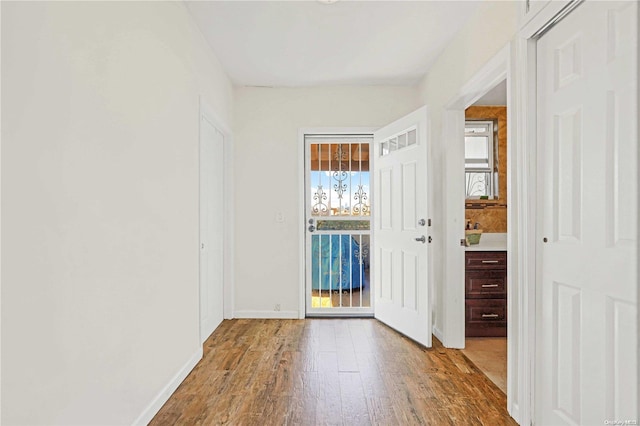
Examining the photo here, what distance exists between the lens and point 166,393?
2484 millimetres

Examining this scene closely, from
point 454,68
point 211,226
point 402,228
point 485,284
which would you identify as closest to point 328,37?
point 454,68

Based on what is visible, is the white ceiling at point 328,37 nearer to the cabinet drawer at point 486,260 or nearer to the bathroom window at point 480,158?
the bathroom window at point 480,158

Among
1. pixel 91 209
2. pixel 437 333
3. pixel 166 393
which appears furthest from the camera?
pixel 437 333

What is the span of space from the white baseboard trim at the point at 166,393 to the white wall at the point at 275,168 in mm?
1453

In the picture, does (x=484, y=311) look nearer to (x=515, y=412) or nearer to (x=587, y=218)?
(x=515, y=412)

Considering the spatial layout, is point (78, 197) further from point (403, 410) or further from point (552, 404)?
point (552, 404)

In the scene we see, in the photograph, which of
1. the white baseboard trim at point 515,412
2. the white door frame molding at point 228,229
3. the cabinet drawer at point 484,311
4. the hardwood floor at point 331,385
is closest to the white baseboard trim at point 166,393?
the hardwood floor at point 331,385

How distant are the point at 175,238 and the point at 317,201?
7.48 feet

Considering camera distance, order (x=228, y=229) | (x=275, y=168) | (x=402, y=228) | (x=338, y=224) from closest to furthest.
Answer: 1. (x=402, y=228)
2. (x=228, y=229)
3. (x=275, y=168)
4. (x=338, y=224)

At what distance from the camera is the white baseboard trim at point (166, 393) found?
2169 mm

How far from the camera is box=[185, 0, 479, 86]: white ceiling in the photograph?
2875 millimetres

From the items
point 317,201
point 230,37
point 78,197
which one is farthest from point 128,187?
point 317,201

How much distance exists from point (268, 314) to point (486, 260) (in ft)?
7.59

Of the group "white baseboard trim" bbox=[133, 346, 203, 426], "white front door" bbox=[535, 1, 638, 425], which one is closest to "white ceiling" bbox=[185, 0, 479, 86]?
"white front door" bbox=[535, 1, 638, 425]
